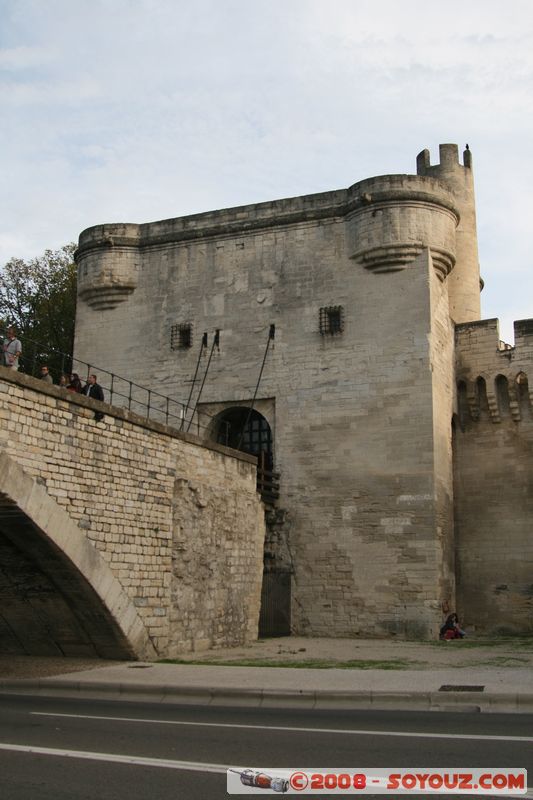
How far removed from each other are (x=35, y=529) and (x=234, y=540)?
20.7ft

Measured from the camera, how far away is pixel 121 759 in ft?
20.1

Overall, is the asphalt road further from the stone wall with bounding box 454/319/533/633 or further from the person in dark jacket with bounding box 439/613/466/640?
the stone wall with bounding box 454/319/533/633

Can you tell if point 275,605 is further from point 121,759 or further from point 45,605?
point 121,759

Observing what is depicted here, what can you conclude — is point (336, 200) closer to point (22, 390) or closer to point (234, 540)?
point (234, 540)

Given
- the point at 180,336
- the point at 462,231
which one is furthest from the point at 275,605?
the point at 462,231

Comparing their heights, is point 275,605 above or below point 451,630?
above

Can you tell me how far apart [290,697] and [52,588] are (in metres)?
5.31

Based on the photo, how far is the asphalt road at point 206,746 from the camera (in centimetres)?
545

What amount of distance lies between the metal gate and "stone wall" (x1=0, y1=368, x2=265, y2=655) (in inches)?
36.9

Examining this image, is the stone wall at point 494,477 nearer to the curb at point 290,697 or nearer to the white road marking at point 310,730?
the curb at point 290,697

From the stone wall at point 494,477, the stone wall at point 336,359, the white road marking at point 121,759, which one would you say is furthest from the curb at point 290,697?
the stone wall at point 494,477

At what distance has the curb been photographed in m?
9.17

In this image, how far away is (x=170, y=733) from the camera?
739cm

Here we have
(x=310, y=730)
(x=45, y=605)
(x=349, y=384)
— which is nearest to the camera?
(x=310, y=730)
